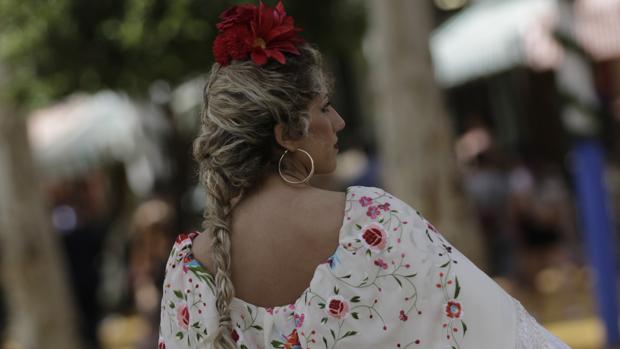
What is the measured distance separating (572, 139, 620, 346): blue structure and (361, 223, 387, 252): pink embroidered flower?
16.7 feet

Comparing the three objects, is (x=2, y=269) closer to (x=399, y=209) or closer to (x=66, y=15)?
(x=66, y=15)

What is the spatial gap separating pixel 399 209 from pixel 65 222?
9522 mm

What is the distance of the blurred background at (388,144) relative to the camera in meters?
6.74

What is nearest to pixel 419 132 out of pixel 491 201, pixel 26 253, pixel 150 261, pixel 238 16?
pixel 150 261

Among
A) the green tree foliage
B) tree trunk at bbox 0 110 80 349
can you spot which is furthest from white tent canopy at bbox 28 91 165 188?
the green tree foliage

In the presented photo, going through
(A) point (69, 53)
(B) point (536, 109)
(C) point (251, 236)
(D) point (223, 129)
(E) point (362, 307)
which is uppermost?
(B) point (536, 109)

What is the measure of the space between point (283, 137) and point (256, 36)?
255mm

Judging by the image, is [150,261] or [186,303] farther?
[150,261]

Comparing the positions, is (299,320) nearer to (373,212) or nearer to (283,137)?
(373,212)

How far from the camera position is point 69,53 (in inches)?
275

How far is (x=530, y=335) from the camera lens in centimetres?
280

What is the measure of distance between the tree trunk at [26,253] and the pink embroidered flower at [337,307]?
635 centimetres

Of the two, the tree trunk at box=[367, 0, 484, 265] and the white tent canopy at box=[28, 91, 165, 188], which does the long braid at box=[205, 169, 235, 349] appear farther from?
the white tent canopy at box=[28, 91, 165, 188]

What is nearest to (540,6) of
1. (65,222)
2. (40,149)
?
(65,222)
